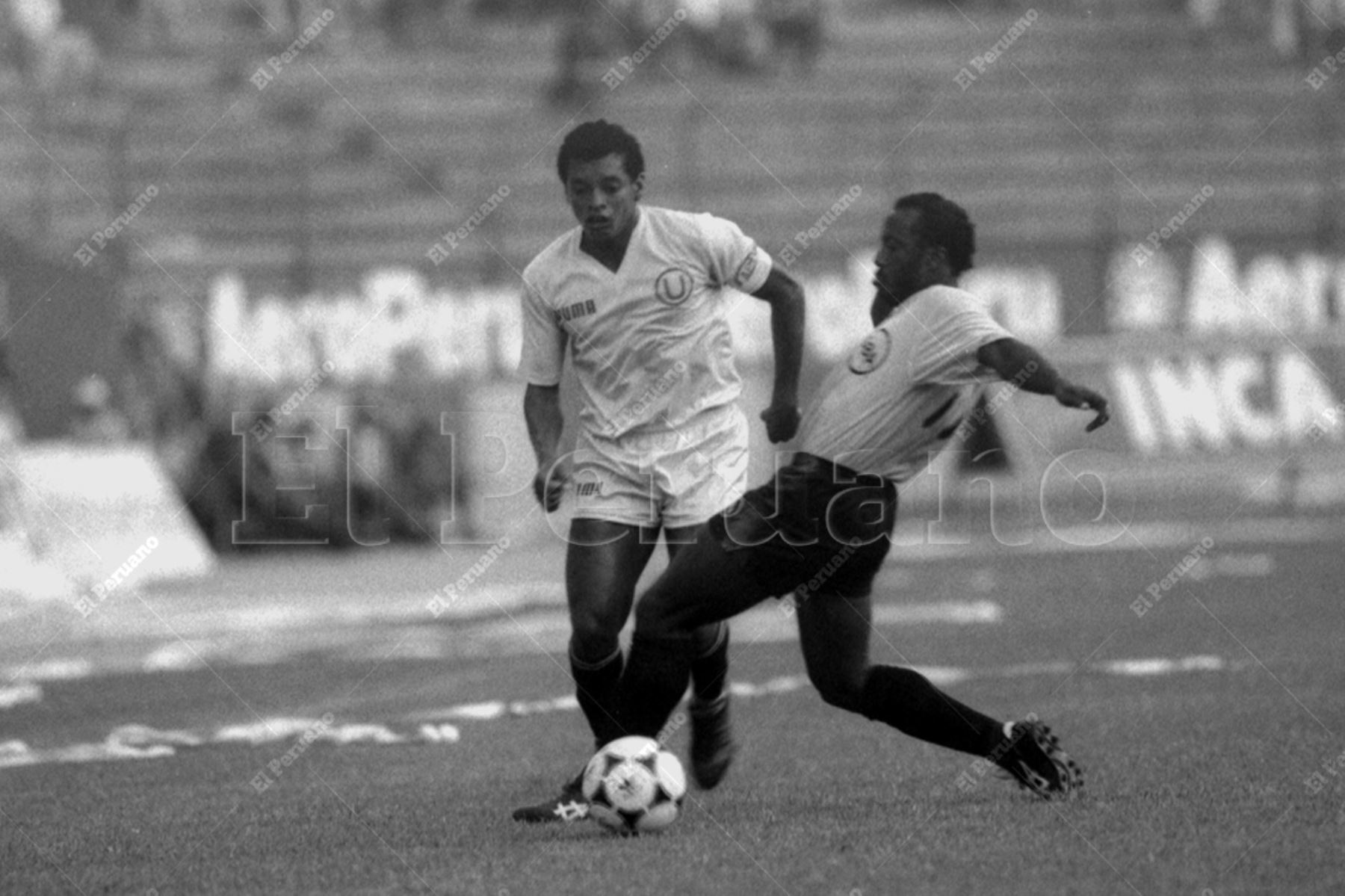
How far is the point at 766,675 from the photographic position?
13336mm

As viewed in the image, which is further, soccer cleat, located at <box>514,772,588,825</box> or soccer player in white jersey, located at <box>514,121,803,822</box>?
soccer player in white jersey, located at <box>514,121,803,822</box>

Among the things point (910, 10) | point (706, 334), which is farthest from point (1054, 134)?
point (706, 334)

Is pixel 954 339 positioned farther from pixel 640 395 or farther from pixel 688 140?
pixel 688 140

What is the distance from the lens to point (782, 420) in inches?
321

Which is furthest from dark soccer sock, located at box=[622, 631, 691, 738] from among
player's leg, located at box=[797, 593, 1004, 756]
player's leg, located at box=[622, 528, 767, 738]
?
player's leg, located at box=[797, 593, 1004, 756]

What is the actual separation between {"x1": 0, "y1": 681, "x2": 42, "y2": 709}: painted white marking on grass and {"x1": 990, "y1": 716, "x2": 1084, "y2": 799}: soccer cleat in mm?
6884

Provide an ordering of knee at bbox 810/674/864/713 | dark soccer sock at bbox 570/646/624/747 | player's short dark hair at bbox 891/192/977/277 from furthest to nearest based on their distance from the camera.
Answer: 1. dark soccer sock at bbox 570/646/624/747
2. knee at bbox 810/674/864/713
3. player's short dark hair at bbox 891/192/977/277

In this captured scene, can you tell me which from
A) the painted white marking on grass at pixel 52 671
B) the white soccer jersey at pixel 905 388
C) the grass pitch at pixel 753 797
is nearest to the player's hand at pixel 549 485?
the white soccer jersey at pixel 905 388

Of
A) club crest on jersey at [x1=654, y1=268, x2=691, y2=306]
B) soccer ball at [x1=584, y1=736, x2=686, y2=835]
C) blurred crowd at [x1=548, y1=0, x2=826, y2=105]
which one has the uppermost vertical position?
blurred crowd at [x1=548, y1=0, x2=826, y2=105]

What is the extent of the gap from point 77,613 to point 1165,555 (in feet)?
32.5

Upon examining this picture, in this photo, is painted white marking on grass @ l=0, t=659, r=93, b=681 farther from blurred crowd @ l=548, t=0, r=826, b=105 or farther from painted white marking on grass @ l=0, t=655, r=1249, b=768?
blurred crowd @ l=548, t=0, r=826, b=105

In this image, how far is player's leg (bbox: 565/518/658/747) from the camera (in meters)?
8.00

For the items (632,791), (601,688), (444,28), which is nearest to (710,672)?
(601,688)

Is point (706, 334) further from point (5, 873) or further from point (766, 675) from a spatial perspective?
point (766, 675)
